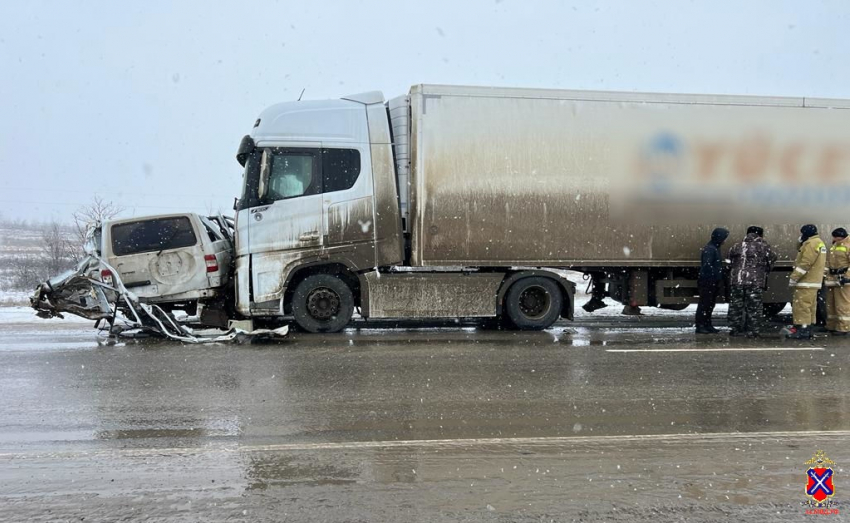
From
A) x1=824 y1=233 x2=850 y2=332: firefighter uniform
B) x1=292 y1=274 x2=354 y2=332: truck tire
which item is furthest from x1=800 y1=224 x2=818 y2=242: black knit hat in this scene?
x1=292 y1=274 x2=354 y2=332: truck tire

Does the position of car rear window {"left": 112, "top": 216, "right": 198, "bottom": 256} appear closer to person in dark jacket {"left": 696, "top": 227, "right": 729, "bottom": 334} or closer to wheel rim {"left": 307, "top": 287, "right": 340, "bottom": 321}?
wheel rim {"left": 307, "top": 287, "right": 340, "bottom": 321}

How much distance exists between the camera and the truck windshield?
344 inches

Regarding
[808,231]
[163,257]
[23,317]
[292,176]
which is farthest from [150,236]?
[808,231]

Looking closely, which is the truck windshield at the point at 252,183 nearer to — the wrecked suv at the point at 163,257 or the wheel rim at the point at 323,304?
the wrecked suv at the point at 163,257

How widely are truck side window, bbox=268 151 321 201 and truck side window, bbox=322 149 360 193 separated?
0.14 meters

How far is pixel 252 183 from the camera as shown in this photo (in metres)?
8.76

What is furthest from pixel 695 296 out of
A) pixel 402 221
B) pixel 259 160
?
pixel 259 160

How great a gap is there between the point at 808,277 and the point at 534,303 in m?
3.81

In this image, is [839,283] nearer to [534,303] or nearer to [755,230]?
[755,230]

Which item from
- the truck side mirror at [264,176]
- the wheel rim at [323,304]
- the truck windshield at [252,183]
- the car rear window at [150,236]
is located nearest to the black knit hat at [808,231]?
the wheel rim at [323,304]

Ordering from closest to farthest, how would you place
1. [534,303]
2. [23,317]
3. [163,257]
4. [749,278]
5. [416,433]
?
[416,433] < [163,257] < [749,278] < [534,303] < [23,317]

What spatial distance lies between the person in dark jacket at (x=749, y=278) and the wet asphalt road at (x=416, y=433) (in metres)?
1.32

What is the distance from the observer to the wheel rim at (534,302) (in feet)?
31.3

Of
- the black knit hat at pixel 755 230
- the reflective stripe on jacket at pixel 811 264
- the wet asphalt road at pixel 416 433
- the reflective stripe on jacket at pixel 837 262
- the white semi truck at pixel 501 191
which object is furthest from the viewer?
the black knit hat at pixel 755 230
